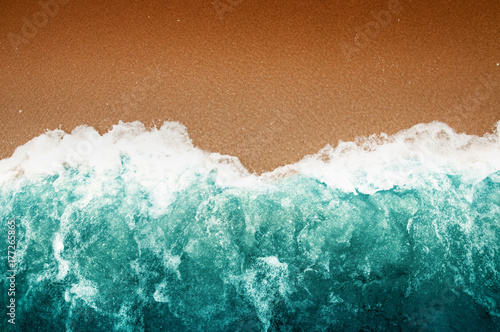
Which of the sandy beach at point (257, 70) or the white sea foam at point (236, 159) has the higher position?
the sandy beach at point (257, 70)

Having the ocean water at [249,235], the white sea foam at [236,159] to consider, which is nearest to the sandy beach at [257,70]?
the white sea foam at [236,159]

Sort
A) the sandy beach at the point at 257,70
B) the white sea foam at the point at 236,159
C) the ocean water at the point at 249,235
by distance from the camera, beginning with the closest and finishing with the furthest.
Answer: the ocean water at the point at 249,235
the white sea foam at the point at 236,159
the sandy beach at the point at 257,70

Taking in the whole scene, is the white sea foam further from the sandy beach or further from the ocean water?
the sandy beach

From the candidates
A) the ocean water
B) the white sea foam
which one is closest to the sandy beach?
the white sea foam

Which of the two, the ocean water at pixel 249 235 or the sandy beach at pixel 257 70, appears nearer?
the ocean water at pixel 249 235

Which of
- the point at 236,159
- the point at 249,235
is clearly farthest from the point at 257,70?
the point at 249,235

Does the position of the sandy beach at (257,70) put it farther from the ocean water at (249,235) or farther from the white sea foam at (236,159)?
the ocean water at (249,235)

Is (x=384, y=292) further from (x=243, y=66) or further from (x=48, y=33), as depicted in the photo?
(x=48, y=33)
